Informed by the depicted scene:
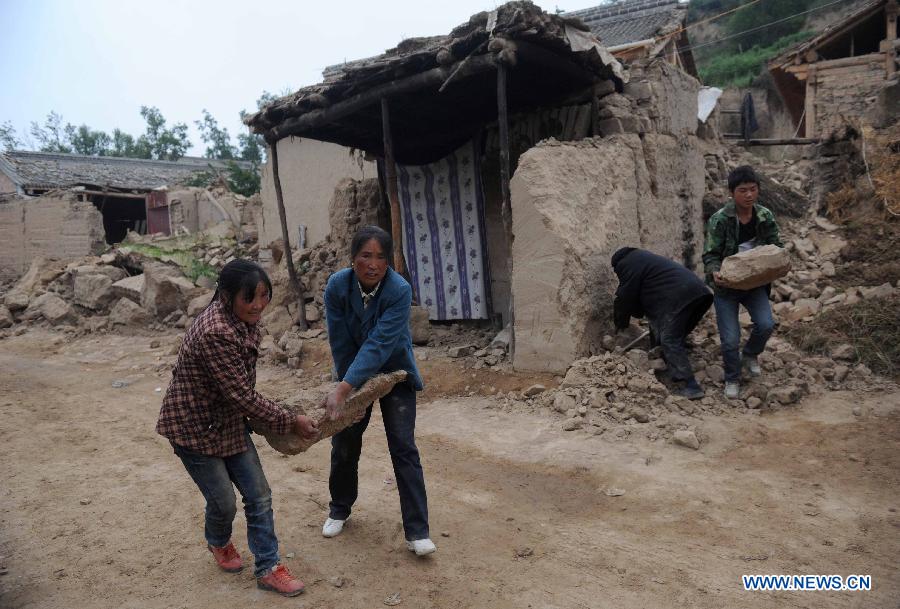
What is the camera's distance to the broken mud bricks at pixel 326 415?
2477 millimetres

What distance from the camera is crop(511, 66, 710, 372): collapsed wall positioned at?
5.14 m

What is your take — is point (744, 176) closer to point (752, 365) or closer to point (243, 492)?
point (752, 365)

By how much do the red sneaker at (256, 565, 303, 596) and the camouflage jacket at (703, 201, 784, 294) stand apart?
366cm

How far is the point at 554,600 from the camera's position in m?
2.36

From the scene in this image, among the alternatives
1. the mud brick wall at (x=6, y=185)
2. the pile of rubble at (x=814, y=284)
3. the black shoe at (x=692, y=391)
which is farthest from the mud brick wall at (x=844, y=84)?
the mud brick wall at (x=6, y=185)

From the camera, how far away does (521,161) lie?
17.5 ft

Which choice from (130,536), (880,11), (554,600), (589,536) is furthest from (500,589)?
(880,11)

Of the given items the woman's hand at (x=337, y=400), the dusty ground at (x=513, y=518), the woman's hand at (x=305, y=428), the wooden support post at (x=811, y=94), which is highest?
the wooden support post at (x=811, y=94)

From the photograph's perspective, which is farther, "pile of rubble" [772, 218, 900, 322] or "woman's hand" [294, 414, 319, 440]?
"pile of rubble" [772, 218, 900, 322]

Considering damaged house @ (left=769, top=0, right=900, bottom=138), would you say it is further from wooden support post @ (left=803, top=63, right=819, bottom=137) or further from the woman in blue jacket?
the woman in blue jacket

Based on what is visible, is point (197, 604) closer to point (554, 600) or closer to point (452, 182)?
point (554, 600)

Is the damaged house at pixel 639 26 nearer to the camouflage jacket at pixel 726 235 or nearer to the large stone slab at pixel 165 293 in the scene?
the camouflage jacket at pixel 726 235

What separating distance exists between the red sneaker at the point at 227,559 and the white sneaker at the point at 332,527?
0.42 meters

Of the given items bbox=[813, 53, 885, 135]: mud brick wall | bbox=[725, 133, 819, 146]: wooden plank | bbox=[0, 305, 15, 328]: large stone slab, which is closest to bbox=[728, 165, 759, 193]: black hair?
bbox=[725, 133, 819, 146]: wooden plank
